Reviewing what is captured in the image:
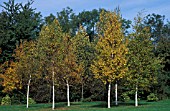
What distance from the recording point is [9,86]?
39938 millimetres

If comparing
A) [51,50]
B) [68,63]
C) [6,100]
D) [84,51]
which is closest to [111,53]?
[68,63]

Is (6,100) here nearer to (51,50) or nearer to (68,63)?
(68,63)

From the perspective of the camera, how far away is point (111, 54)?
1243 inches

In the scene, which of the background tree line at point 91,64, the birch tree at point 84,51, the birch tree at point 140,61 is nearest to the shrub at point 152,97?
the background tree line at point 91,64

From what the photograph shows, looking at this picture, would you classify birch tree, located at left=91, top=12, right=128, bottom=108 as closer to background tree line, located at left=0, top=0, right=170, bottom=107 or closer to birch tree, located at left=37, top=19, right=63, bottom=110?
background tree line, located at left=0, top=0, right=170, bottom=107

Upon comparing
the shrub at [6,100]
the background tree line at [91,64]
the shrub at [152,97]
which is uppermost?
the background tree line at [91,64]

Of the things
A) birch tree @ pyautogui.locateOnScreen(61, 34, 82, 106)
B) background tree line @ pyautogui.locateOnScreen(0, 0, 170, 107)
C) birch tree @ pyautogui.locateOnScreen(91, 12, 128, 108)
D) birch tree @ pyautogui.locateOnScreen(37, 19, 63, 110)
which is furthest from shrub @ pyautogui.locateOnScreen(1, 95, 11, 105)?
birch tree @ pyautogui.locateOnScreen(91, 12, 128, 108)

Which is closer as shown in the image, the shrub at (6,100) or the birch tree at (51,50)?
the birch tree at (51,50)

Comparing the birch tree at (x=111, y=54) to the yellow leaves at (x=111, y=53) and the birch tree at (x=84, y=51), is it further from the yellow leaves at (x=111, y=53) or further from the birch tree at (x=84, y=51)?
the birch tree at (x=84, y=51)

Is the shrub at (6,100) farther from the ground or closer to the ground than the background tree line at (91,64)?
closer to the ground

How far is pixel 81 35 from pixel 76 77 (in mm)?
9655

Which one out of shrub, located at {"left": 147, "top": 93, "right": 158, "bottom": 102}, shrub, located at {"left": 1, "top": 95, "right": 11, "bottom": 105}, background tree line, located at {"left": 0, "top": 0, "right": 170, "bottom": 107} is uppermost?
background tree line, located at {"left": 0, "top": 0, "right": 170, "bottom": 107}

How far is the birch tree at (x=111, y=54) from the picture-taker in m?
31.0

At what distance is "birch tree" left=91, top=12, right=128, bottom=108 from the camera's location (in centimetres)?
3102
